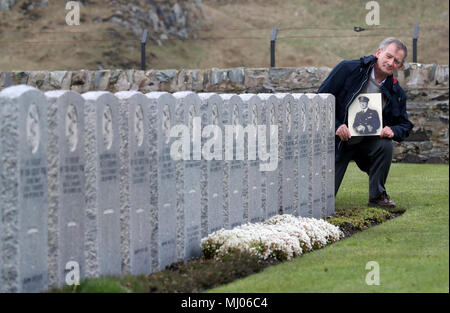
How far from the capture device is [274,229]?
9.30 meters

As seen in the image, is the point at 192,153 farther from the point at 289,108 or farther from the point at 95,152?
the point at 289,108

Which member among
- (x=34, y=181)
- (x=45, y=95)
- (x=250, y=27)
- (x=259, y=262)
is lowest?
(x=259, y=262)

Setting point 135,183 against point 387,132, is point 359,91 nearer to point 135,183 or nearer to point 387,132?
point 387,132

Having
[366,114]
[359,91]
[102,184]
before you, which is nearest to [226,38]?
[359,91]

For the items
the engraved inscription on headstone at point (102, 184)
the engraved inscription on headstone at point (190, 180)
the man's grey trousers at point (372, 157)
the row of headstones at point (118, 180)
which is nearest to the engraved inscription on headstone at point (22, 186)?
the row of headstones at point (118, 180)

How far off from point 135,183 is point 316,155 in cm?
471

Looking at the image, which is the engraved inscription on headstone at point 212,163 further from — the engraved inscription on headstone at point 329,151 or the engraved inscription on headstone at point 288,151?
the engraved inscription on headstone at point 329,151

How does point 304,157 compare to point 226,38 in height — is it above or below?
below

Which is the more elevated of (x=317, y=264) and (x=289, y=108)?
(x=289, y=108)

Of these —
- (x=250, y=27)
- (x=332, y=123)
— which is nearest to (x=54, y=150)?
(x=332, y=123)

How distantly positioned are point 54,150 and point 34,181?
15.4 inches

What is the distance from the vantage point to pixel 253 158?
10289mm

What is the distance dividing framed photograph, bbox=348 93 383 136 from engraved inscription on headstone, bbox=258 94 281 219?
6.61 ft

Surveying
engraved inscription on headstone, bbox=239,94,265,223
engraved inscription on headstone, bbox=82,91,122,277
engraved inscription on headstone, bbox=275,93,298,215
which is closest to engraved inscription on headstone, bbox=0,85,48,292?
engraved inscription on headstone, bbox=82,91,122,277
